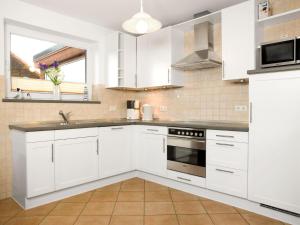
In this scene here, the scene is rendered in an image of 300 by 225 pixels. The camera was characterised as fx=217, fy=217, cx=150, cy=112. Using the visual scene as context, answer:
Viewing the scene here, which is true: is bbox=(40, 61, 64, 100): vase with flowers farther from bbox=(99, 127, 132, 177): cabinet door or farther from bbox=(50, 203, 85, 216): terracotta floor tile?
bbox=(50, 203, 85, 216): terracotta floor tile

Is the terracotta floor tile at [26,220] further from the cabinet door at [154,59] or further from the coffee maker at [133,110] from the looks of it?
the cabinet door at [154,59]

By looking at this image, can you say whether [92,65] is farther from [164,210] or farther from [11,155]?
[164,210]

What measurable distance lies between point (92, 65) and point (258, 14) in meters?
2.53

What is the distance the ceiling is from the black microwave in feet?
3.21

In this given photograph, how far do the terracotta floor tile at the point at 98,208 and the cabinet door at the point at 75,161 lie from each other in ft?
1.24

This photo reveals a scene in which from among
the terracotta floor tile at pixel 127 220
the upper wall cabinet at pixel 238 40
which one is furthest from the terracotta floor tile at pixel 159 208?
the upper wall cabinet at pixel 238 40

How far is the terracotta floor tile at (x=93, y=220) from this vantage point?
2.01m

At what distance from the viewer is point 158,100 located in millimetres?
3803

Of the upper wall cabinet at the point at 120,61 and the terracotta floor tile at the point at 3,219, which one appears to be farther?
the upper wall cabinet at the point at 120,61

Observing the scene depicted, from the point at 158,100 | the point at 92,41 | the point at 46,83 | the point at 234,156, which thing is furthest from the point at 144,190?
the point at 92,41

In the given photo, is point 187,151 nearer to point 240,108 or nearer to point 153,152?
point 153,152

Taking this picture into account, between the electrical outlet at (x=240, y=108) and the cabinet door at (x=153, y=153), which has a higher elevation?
the electrical outlet at (x=240, y=108)

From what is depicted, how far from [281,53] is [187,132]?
1.28 meters

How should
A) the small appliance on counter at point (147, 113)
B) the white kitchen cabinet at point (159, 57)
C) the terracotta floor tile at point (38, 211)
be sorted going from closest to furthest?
the terracotta floor tile at point (38, 211) < the white kitchen cabinet at point (159, 57) < the small appliance on counter at point (147, 113)
